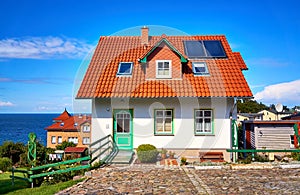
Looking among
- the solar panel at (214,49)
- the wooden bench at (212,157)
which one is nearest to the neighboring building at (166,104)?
the wooden bench at (212,157)

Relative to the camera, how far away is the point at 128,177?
10672mm

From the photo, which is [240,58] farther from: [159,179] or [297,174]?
[159,179]

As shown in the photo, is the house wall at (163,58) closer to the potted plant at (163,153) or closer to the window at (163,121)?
the window at (163,121)

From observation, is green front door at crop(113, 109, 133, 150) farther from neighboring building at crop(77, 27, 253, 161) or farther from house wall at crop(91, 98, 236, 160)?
house wall at crop(91, 98, 236, 160)

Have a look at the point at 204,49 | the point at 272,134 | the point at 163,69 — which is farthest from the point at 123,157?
the point at 272,134

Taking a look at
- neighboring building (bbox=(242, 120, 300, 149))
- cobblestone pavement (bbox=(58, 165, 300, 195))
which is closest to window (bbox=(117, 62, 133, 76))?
cobblestone pavement (bbox=(58, 165, 300, 195))

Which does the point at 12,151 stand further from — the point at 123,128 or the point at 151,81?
the point at 151,81

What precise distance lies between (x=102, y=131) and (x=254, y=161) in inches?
317

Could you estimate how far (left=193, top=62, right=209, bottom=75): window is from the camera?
16648 mm

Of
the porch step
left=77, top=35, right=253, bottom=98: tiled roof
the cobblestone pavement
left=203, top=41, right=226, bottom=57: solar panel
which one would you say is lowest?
the cobblestone pavement

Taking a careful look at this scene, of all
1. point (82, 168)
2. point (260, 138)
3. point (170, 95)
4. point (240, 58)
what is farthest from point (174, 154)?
point (240, 58)

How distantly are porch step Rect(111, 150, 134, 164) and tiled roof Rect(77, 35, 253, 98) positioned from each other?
3.07 m

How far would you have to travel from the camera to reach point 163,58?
16.1 meters

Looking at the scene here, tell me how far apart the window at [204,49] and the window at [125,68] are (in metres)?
3.80
